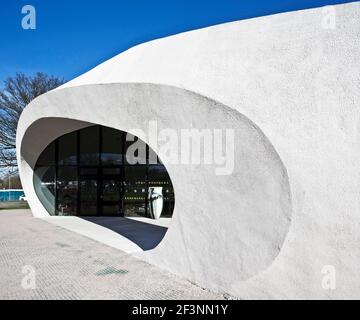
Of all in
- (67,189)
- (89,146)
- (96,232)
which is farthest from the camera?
(67,189)

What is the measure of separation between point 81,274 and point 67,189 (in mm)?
10086

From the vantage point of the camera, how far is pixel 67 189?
15602 millimetres

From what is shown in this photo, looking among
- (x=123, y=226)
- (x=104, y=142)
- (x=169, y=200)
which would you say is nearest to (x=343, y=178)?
(x=123, y=226)

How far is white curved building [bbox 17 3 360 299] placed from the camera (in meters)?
3.84

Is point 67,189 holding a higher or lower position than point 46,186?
lower

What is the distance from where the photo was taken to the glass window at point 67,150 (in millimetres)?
15492

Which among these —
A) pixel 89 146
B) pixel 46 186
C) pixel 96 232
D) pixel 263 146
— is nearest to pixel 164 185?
pixel 89 146

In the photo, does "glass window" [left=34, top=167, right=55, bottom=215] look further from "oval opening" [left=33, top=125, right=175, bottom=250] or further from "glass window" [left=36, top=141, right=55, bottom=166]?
"glass window" [left=36, top=141, right=55, bottom=166]

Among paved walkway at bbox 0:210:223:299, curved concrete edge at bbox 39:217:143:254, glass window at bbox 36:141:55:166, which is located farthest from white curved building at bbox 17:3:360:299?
glass window at bbox 36:141:55:166

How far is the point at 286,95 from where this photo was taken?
14.3ft

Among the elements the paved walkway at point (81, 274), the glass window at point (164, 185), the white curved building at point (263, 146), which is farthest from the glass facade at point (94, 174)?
the white curved building at point (263, 146)

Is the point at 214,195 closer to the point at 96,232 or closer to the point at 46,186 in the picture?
the point at 96,232

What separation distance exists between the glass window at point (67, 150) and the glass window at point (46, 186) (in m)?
0.68
